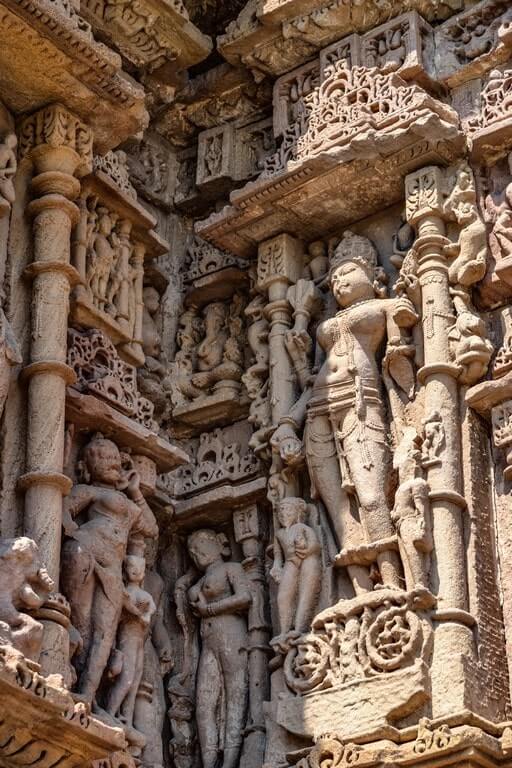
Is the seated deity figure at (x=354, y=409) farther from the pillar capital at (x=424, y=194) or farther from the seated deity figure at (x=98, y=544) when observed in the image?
the seated deity figure at (x=98, y=544)

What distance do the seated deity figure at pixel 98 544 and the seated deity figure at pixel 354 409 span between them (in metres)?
0.90

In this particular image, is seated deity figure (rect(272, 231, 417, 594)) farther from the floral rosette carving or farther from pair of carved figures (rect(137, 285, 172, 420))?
pair of carved figures (rect(137, 285, 172, 420))

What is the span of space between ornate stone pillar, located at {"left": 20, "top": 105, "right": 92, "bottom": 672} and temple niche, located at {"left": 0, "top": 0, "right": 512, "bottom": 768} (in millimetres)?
16

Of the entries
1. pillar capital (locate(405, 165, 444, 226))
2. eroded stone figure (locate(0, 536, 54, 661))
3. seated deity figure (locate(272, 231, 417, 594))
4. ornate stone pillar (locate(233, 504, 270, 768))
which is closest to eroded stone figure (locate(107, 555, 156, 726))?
ornate stone pillar (locate(233, 504, 270, 768))

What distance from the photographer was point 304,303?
400 inches

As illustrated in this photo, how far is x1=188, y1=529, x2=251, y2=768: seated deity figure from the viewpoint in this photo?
372 inches

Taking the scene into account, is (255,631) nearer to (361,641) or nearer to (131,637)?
(131,637)

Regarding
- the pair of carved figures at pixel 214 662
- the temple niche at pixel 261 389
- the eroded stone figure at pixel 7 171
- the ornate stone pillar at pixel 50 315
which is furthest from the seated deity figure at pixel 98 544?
the eroded stone figure at pixel 7 171

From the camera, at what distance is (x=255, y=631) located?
31.5 feet

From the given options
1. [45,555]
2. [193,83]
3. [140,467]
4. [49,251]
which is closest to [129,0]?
[193,83]

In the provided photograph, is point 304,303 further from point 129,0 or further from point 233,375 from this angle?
point 129,0

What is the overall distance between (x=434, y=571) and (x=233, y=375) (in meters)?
2.20

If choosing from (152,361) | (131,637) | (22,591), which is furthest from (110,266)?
(22,591)

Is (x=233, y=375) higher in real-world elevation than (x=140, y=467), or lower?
higher
